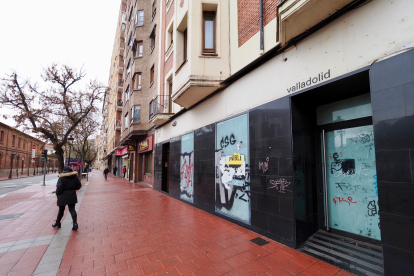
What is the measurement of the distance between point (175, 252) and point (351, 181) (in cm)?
401

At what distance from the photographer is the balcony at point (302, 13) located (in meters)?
3.54

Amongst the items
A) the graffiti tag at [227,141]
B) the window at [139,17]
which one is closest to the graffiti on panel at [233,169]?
the graffiti tag at [227,141]

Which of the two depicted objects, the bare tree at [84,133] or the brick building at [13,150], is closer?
Answer: the bare tree at [84,133]

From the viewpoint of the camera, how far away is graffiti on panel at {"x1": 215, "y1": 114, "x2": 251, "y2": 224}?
18.2 ft

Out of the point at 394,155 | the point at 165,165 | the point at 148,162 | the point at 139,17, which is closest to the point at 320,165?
the point at 394,155

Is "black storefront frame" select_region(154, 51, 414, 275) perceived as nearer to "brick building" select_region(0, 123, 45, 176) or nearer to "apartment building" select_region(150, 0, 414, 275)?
"apartment building" select_region(150, 0, 414, 275)

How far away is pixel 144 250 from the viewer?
159 inches

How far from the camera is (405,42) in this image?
2.84 m

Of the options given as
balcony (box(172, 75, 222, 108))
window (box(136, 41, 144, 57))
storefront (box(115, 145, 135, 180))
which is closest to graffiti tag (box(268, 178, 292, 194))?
balcony (box(172, 75, 222, 108))

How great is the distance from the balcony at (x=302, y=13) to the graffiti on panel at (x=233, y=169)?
239cm

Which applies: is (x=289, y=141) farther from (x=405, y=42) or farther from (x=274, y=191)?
(x=405, y=42)

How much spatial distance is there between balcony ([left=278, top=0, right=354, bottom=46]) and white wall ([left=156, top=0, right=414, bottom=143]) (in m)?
0.22

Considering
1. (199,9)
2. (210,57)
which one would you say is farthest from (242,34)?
(199,9)

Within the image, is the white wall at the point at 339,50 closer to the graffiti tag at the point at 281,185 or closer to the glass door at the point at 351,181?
the glass door at the point at 351,181
